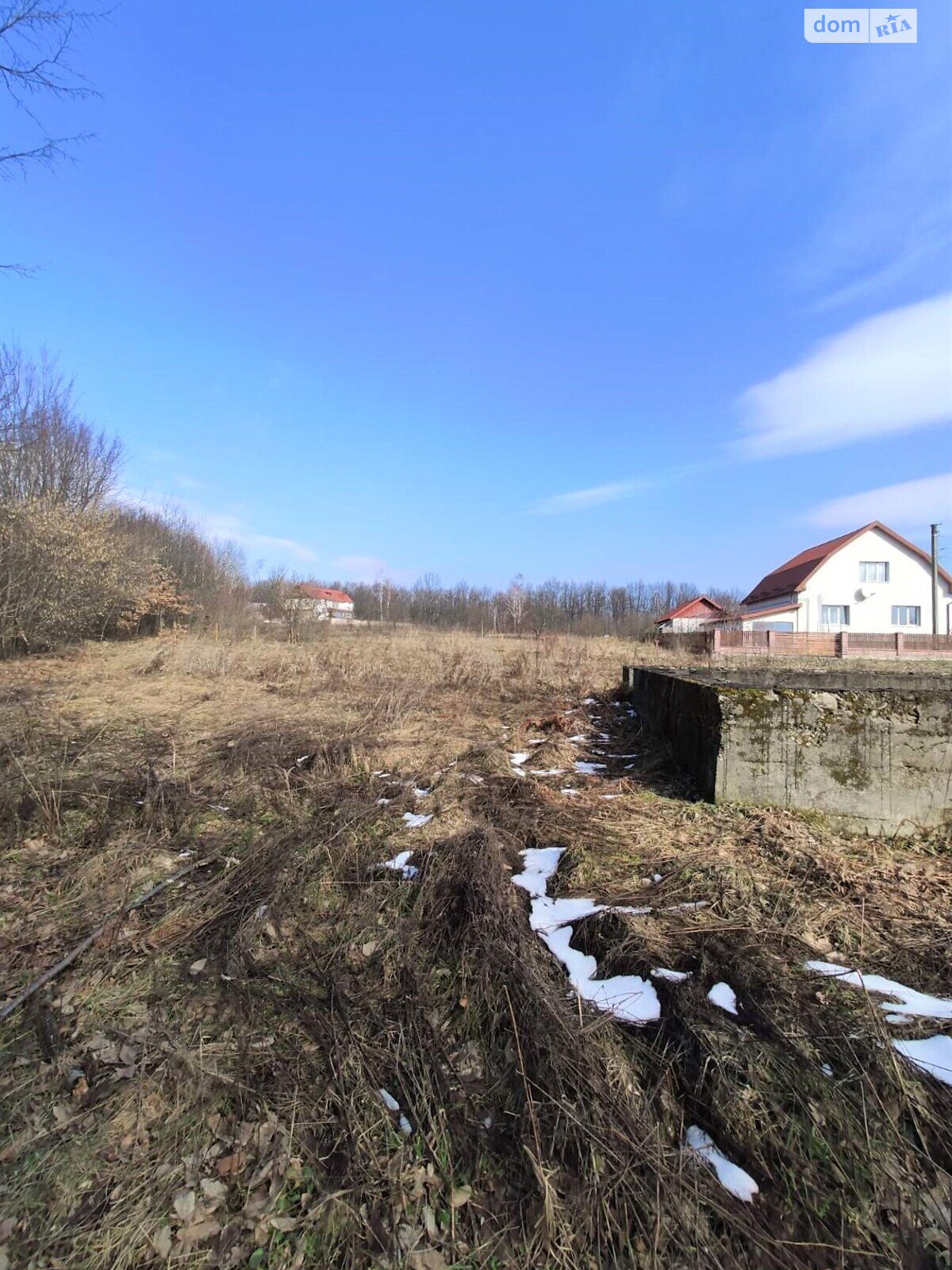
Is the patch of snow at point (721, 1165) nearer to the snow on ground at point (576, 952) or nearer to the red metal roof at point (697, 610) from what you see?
the snow on ground at point (576, 952)

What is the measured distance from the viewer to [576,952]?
2826 millimetres

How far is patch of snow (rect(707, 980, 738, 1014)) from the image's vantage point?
7.66 ft

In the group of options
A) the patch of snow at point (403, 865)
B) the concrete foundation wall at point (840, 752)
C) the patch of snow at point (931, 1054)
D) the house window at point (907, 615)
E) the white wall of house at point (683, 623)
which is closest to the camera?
the patch of snow at point (931, 1054)

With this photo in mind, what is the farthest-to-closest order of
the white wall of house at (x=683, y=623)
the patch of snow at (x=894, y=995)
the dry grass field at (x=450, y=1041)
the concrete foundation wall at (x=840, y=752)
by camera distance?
the white wall of house at (x=683, y=623)
the concrete foundation wall at (x=840, y=752)
the patch of snow at (x=894, y=995)
the dry grass field at (x=450, y=1041)

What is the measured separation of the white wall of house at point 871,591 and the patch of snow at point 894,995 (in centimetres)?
3996

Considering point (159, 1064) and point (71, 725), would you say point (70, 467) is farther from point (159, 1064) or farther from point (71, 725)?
point (159, 1064)

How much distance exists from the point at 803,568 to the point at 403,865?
4269cm

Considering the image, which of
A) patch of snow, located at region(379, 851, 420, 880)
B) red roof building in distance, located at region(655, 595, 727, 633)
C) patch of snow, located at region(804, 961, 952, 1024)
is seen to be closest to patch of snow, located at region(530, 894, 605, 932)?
patch of snow, located at region(379, 851, 420, 880)

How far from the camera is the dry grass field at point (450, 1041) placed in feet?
5.32

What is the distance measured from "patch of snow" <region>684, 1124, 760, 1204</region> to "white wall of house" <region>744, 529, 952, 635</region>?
135 feet

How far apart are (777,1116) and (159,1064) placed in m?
2.19

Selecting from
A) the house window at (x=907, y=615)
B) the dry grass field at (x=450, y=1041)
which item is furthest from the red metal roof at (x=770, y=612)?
the dry grass field at (x=450, y=1041)

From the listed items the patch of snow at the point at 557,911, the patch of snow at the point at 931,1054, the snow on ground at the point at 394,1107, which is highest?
the patch of snow at the point at 931,1054

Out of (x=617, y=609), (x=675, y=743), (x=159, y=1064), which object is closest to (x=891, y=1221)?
(x=159, y=1064)
